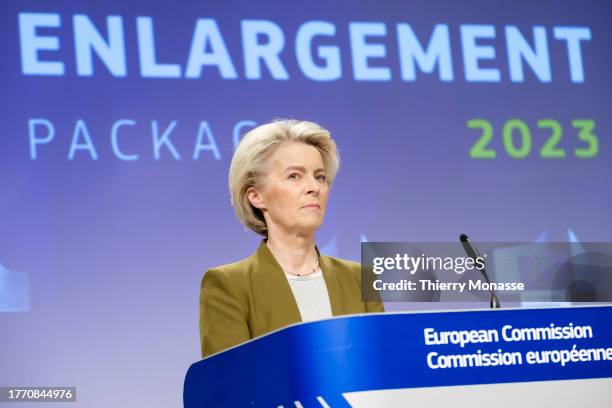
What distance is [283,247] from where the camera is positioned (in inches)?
86.5

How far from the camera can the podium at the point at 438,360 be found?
138 centimetres

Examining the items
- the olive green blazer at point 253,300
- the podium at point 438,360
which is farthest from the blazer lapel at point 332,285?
the podium at point 438,360

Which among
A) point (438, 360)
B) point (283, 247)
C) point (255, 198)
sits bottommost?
point (438, 360)

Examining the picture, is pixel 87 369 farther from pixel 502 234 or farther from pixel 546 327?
pixel 546 327

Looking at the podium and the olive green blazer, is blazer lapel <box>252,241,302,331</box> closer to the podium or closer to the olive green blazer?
→ the olive green blazer

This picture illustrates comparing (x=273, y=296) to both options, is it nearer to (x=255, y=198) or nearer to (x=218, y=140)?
(x=255, y=198)

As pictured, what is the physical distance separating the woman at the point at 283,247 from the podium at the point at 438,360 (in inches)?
20.1

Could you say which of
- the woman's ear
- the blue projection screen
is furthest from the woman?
the blue projection screen

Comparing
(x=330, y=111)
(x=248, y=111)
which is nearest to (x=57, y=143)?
(x=248, y=111)

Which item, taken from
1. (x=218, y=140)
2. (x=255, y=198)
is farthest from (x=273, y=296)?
(x=218, y=140)

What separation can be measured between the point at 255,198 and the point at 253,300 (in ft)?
0.94

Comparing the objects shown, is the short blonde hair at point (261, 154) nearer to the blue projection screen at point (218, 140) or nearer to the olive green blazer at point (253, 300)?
the olive green blazer at point (253, 300)

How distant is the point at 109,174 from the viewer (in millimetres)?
4043

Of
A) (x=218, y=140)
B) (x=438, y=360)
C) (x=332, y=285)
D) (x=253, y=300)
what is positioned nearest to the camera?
(x=438, y=360)
